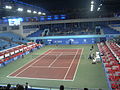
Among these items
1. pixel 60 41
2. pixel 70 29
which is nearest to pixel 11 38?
pixel 60 41

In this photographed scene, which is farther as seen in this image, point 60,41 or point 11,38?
point 60,41

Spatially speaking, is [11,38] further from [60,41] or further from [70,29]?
[70,29]

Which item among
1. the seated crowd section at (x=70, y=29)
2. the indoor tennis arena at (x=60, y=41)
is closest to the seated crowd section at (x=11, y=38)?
the indoor tennis arena at (x=60, y=41)

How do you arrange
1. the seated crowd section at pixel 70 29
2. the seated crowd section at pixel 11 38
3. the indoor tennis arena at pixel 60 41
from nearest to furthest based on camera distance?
the indoor tennis arena at pixel 60 41 → the seated crowd section at pixel 11 38 → the seated crowd section at pixel 70 29

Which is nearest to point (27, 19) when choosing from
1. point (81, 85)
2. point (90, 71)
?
point (90, 71)

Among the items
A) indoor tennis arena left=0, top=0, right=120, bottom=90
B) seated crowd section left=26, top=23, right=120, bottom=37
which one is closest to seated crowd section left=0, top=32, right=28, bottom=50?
indoor tennis arena left=0, top=0, right=120, bottom=90

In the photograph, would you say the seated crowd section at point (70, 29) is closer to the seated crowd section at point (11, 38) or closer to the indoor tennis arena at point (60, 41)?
the indoor tennis arena at point (60, 41)

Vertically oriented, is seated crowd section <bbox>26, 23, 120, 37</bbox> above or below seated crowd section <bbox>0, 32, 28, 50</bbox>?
above

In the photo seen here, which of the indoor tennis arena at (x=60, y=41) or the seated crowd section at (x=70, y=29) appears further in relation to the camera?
the seated crowd section at (x=70, y=29)

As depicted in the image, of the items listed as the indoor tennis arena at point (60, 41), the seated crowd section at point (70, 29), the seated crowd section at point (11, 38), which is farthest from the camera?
the seated crowd section at point (70, 29)

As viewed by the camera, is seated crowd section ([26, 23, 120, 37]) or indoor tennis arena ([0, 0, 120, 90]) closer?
indoor tennis arena ([0, 0, 120, 90])

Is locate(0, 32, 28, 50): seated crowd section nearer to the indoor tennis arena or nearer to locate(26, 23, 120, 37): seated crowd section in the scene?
the indoor tennis arena

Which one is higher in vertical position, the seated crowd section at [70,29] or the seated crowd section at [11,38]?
the seated crowd section at [70,29]

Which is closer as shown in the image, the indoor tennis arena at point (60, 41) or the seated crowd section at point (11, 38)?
the indoor tennis arena at point (60, 41)
